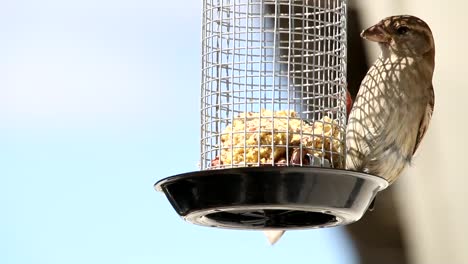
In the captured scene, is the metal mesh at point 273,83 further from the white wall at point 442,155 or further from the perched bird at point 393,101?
the white wall at point 442,155

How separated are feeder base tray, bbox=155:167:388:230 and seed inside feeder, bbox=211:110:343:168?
172 mm

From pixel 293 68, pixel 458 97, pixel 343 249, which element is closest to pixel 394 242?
pixel 343 249

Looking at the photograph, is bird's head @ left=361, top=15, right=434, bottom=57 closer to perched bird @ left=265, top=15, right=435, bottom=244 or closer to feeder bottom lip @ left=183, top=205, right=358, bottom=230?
perched bird @ left=265, top=15, right=435, bottom=244

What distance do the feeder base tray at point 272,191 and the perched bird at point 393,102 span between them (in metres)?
0.44

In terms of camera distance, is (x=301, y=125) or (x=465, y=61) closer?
(x=301, y=125)

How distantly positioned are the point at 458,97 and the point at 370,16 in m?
0.46

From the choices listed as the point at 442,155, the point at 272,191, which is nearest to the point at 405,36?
the point at 442,155

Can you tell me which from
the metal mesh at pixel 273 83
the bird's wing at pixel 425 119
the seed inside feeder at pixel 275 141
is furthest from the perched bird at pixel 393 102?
the seed inside feeder at pixel 275 141

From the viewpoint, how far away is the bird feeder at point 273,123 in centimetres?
334

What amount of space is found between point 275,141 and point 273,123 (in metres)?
0.05

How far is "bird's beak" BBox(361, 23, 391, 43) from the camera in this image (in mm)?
3967

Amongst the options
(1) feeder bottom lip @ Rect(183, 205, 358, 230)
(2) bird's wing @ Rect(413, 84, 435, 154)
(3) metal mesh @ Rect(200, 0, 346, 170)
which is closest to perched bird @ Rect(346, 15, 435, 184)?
(2) bird's wing @ Rect(413, 84, 435, 154)

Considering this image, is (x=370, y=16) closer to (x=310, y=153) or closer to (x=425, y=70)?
(x=425, y=70)

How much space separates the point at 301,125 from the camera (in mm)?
3668
